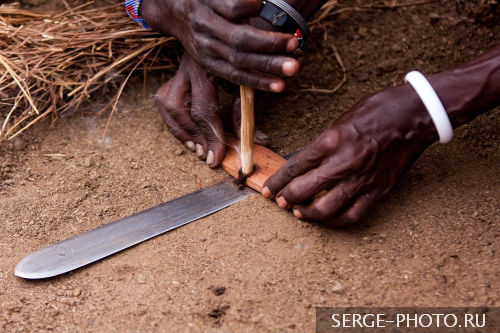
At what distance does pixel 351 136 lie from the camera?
1.42 metres

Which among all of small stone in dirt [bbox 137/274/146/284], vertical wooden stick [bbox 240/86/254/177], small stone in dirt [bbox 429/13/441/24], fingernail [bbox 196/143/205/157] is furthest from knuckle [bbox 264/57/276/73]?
Answer: small stone in dirt [bbox 429/13/441/24]

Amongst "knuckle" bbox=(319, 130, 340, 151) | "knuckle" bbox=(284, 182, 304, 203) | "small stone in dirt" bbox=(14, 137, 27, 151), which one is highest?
"knuckle" bbox=(319, 130, 340, 151)

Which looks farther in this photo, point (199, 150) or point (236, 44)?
point (199, 150)

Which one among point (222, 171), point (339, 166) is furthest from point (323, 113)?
point (339, 166)

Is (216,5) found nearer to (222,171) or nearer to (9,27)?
(222,171)

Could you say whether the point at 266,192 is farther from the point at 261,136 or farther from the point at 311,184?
the point at 261,136

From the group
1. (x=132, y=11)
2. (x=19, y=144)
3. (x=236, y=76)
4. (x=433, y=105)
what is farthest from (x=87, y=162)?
(x=433, y=105)

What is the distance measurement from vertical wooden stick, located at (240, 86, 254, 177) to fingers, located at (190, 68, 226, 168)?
0.12 meters

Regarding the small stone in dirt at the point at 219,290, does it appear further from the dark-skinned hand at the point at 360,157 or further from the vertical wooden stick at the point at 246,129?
the vertical wooden stick at the point at 246,129

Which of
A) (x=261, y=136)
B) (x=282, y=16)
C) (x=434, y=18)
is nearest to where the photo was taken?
(x=282, y=16)

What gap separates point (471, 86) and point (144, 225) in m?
0.91

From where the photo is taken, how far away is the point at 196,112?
176 cm

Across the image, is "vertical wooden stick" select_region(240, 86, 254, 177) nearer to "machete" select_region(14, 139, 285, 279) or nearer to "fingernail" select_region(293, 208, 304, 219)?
"machete" select_region(14, 139, 285, 279)

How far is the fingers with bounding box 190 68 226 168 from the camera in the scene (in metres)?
1.74
